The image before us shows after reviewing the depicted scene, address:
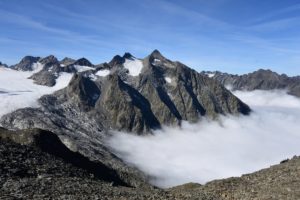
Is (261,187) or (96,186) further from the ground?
(261,187)

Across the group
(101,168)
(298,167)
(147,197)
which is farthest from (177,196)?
(101,168)

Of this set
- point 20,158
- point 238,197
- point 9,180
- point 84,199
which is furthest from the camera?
point 20,158

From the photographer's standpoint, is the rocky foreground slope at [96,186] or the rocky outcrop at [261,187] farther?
the rocky outcrop at [261,187]

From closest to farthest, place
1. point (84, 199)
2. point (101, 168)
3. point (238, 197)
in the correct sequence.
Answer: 1. point (84, 199)
2. point (238, 197)
3. point (101, 168)

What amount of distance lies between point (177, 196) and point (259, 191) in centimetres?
830

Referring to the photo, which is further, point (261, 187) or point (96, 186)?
point (96, 186)

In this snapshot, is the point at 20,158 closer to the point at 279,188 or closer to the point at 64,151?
the point at 279,188

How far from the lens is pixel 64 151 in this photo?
388 feet

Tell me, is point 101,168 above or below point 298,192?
above

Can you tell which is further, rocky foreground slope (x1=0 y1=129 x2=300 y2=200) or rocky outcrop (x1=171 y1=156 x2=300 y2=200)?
rocky outcrop (x1=171 y1=156 x2=300 y2=200)

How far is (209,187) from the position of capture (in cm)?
5191

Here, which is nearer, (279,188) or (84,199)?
(84,199)

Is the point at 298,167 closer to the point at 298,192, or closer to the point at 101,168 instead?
the point at 298,192

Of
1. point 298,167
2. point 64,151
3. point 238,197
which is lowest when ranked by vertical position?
point 238,197
